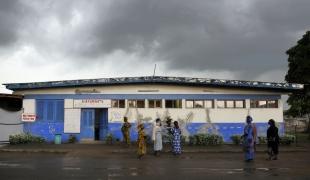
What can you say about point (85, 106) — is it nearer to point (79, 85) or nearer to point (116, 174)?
point (79, 85)

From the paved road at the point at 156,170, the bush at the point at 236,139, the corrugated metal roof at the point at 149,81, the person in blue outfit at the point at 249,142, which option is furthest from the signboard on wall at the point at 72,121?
the person in blue outfit at the point at 249,142

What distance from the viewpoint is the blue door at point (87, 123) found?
94.1 ft

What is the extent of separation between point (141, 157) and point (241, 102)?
10435 mm

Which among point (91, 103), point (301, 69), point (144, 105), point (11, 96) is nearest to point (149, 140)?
point (144, 105)

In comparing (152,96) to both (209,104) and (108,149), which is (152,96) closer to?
(209,104)

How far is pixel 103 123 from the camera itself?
29141 millimetres

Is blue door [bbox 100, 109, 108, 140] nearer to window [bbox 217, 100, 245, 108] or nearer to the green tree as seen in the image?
window [bbox 217, 100, 245, 108]

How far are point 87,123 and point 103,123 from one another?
99cm

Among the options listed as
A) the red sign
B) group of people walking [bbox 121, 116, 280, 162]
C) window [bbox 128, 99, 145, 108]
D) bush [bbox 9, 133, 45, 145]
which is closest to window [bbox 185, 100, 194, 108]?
window [bbox 128, 99, 145, 108]

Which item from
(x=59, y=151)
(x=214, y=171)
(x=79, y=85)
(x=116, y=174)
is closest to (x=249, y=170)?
(x=214, y=171)

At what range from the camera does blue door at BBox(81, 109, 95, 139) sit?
28672mm

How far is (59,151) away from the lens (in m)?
23.5

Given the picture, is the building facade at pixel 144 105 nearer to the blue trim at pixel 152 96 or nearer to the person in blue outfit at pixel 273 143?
the blue trim at pixel 152 96

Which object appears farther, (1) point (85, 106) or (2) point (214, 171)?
(1) point (85, 106)
